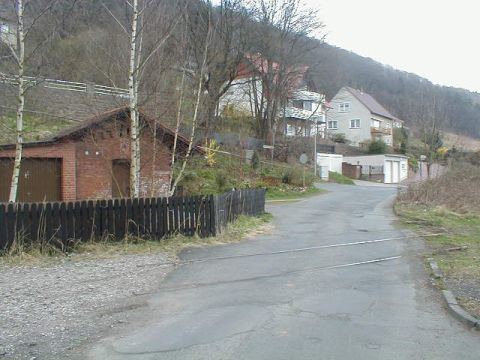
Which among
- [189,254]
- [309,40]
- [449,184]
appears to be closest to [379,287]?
[189,254]

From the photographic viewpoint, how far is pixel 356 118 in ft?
275

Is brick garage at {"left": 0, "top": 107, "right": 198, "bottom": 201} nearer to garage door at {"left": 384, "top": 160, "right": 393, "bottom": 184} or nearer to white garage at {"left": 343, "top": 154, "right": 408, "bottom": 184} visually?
white garage at {"left": 343, "top": 154, "right": 408, "bottom": 184}

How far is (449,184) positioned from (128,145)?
1806 centimetres

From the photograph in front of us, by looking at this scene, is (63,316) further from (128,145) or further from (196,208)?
(128,145)

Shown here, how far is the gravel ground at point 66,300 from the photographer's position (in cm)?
587

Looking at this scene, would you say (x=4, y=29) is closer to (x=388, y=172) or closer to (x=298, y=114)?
(x=298, y=114)

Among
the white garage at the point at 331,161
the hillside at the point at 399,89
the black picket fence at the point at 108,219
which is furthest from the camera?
the hillside at the point at 399,89

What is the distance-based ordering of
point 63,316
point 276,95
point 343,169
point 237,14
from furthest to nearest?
point 343,169
point 276,95
point 237,14
point 63,316

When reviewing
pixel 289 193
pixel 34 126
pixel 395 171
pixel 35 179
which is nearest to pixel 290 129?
pixel 395 171

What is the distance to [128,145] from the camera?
68.2 feet

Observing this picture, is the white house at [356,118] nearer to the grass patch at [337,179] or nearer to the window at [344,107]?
the window at [344,107]

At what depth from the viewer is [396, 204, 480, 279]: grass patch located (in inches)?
403

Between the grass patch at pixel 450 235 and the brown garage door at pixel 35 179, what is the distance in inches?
556

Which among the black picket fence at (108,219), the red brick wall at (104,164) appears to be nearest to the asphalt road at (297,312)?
the black picket fence at (108,219)
